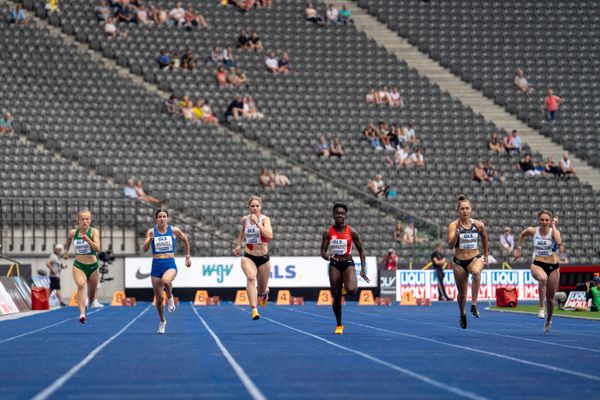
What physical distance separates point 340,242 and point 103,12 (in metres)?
30.8

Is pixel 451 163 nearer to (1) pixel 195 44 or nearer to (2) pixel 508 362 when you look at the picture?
(1) pixel 195 44

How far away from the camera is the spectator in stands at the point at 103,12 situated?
153 ft

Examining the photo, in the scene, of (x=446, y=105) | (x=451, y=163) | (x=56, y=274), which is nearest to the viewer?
(x=56, y=274)

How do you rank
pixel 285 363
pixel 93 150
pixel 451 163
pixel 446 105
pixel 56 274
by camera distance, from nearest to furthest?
pixel 285 363
pixel 56 274
pixel 93 150
pixel 451 163
pixel 446 105

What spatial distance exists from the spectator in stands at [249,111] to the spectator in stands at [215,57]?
8.88 ft

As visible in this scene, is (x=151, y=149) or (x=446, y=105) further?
(x=446, y=105)

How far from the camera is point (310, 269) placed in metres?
38.1

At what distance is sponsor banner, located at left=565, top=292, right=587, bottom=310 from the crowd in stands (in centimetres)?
1509

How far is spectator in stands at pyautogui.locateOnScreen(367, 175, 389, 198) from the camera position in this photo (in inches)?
1654

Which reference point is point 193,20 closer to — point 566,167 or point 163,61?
point 163,61

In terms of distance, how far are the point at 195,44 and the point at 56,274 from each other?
15.7m

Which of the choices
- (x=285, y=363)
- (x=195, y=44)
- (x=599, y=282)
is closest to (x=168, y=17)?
(x=195, y=44)

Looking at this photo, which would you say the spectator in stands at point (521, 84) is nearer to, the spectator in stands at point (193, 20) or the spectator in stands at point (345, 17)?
the spectator in stands at point (345, 17)

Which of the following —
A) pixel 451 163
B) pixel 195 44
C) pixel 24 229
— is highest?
pixel 195 44
